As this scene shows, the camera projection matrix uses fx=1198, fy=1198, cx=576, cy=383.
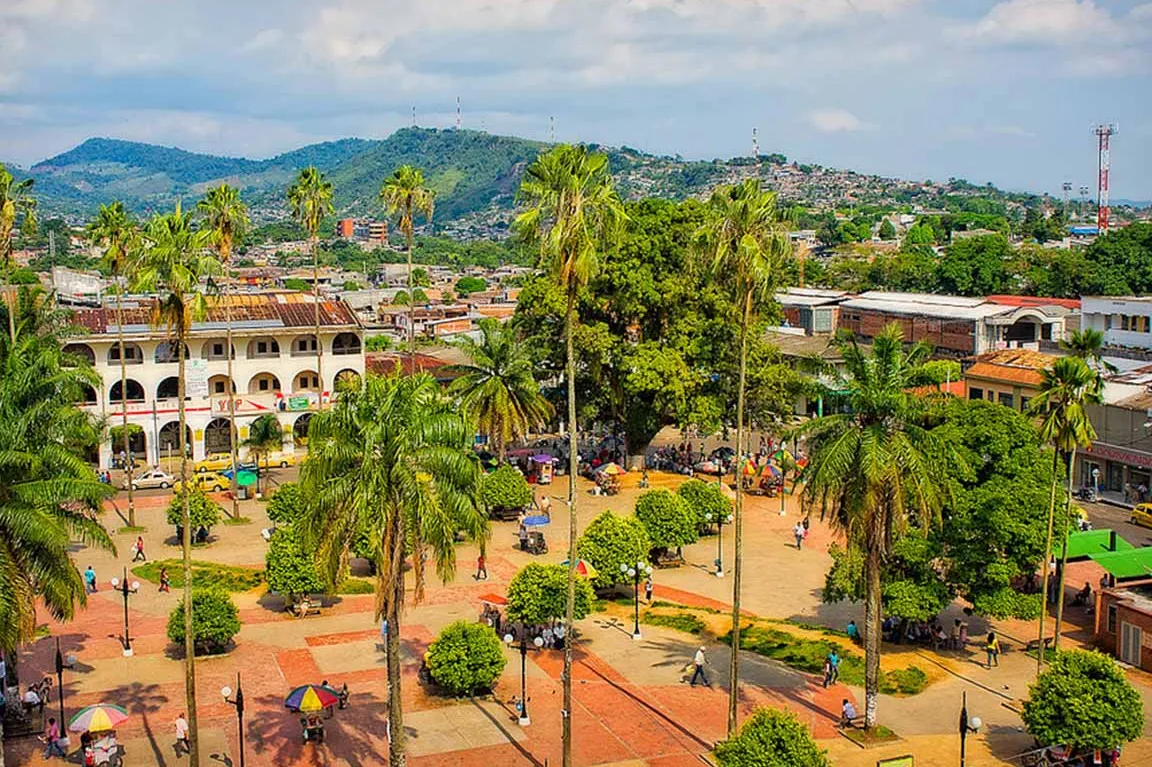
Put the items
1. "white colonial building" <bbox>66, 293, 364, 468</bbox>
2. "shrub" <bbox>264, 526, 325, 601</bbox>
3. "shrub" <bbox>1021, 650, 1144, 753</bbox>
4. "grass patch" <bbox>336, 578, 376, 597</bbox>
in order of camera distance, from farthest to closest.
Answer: "white colonial building" <bbox>66, 293, 364, 468</bbox>
"grass patch" <bbox>336, 578, 376, 597</bbox>
"shrub" <bbox>264, 526, 325, 601</bbox>
"shrub" <bbox>1021, 650, 1144, 753</bbox>

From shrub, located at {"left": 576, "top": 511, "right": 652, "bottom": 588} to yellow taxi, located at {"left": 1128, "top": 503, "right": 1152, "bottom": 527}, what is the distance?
22692mm

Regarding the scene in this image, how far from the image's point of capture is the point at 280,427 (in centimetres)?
6088

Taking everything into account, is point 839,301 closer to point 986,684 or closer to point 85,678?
point 986,684

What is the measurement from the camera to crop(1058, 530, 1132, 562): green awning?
3781 centimetres

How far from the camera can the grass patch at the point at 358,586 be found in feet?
126

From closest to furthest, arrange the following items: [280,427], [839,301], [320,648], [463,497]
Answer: [463,497] → [320,648] → [280,427] → [839,301]

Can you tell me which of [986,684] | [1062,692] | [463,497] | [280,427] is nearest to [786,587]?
[986,684]

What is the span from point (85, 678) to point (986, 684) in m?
23.1

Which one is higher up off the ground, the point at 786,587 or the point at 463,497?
the point at 463,497

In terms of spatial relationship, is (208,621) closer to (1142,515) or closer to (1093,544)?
(1093,544)

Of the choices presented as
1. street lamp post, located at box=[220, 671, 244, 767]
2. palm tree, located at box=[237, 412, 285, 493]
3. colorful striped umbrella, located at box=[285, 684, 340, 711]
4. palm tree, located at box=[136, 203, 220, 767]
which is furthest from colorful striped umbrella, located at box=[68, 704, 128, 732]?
palm tree, located at box=[237, 412, 285, 493]

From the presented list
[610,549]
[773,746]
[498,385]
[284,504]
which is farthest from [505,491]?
[773,746]

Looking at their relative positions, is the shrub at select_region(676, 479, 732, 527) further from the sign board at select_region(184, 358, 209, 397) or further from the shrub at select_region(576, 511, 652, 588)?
the sign board at select_region(184, 358, 209, 397)

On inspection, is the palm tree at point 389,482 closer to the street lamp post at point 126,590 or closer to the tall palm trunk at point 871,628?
the tall palm trunk at point 871,628
